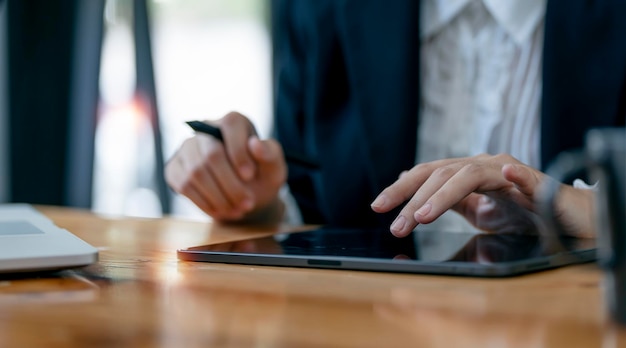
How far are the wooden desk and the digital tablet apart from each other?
11 millimetres

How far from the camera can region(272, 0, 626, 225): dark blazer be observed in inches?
46.1

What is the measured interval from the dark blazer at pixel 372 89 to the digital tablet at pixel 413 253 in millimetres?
460

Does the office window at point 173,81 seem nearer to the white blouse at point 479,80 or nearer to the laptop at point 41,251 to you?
the white blouse at point 479,80

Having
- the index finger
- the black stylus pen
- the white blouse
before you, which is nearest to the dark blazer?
the white blouse

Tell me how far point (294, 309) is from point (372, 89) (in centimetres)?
90

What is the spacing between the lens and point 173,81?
356 centimetres

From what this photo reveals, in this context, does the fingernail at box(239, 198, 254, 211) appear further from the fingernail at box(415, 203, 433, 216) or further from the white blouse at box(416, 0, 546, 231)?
the fingernail at box(415, 203, 433, 216)

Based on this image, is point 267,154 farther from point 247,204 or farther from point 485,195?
point 485,195

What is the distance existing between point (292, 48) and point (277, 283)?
3.28 ft

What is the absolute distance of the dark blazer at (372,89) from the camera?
1.17 meters

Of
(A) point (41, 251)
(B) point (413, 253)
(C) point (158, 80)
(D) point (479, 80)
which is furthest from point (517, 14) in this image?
(C) point (158, 80)

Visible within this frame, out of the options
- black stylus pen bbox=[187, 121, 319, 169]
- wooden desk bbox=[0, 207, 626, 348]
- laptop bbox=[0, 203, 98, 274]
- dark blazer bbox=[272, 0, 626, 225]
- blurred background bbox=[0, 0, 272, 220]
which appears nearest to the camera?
wooden desk bbox=[0, 207, 626, 348]

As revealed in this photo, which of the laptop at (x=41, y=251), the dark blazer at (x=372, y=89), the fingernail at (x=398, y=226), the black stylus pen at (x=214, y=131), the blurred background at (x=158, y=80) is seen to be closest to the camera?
the laptop at (x=41, y=251)

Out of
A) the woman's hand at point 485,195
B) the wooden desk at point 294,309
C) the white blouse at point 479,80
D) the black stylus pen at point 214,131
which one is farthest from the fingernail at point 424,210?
the white blouse at point 479,80
